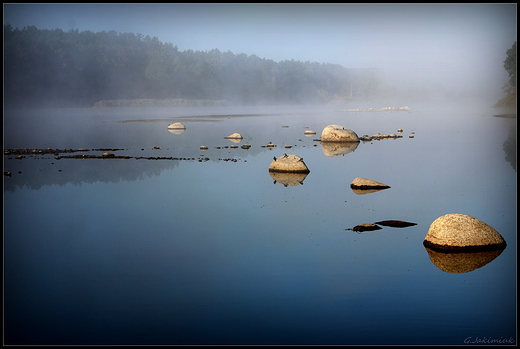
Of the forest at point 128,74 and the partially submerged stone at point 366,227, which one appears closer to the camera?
the partially submerged stone at point 366,227

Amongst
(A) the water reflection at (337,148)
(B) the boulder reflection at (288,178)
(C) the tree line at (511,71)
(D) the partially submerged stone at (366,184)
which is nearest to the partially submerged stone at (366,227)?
(D) the partially submerged stone at (366,184)

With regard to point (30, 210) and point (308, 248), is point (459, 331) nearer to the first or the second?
point (308, 248)

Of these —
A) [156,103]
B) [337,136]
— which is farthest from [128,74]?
[337,136]

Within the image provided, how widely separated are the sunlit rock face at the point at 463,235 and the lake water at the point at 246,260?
0.95ft

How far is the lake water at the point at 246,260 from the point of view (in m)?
7.63

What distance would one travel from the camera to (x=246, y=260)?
10305 millimetres

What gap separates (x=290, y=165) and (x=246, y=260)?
10540 mm

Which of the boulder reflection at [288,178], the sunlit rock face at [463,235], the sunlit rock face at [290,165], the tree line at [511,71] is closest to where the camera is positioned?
the sunlit rock face at [463,235]

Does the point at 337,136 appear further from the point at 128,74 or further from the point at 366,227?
the point at 128,74

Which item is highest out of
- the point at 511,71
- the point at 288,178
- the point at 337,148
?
the point at 511,71

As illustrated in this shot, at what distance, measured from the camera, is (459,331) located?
7.45m

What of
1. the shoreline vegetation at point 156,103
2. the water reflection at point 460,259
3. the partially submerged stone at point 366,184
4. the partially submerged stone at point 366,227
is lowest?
the shoreline vegetation at point 156,103

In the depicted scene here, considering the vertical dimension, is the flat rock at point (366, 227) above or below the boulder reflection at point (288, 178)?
above

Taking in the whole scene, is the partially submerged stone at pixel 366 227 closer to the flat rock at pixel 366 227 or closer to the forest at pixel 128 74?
the flat rock at pixel 366 227
